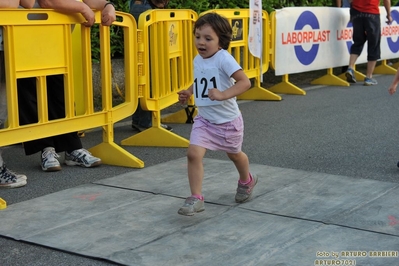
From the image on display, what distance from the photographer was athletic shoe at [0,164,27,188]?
5.62 metres

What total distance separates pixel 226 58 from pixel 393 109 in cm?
505

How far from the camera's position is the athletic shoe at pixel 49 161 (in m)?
6.16

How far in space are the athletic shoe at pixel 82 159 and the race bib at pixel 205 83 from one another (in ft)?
5.34

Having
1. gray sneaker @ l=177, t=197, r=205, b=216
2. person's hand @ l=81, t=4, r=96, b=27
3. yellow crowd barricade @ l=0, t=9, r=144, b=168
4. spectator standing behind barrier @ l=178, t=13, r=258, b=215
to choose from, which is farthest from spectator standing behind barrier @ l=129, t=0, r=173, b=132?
gray sneaker @ l=177, t=197, r=205, b=216

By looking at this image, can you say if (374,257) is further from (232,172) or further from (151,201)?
(232,172)

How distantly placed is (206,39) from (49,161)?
202 cm

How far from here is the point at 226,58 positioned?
16.3 feet

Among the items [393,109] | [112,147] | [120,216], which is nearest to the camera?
[120,216]

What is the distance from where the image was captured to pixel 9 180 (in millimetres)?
5648

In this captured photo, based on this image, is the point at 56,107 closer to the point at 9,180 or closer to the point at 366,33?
the point at 9,180

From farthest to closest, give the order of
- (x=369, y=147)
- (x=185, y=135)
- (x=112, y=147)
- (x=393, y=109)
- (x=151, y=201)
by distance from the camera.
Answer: (x=393, y=109) < (x=185, y=135) < (x=369, y=147) < (x=112, y=147) < (x=151, y=201)

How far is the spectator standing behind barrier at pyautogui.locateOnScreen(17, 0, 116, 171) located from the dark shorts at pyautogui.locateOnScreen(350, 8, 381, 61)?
670 cm

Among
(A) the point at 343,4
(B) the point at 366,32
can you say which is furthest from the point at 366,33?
(A) the point at 343,4

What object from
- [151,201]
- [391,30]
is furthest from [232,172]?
[391,30]
